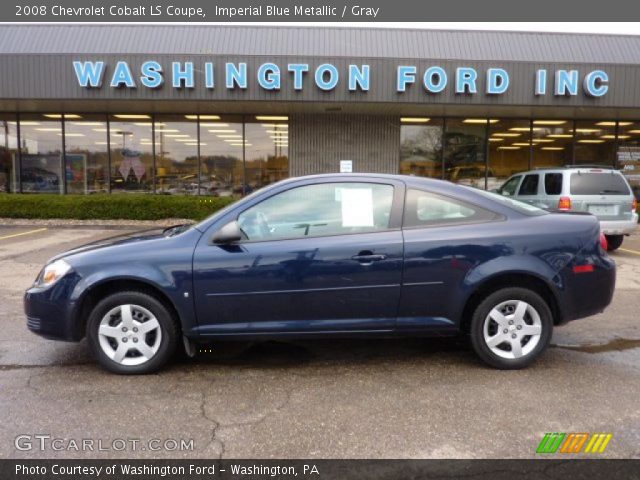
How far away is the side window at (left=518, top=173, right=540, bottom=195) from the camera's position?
10859mm

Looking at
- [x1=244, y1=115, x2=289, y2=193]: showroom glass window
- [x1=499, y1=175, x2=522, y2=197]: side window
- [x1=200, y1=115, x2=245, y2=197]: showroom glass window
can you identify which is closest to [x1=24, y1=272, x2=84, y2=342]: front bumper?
[x1=499, y1=175, x2=522, y2=197]: side window

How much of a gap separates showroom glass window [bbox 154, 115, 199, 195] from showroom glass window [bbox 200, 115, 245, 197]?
30 centimetres

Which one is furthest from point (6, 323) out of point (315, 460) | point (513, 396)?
point (513, 396)

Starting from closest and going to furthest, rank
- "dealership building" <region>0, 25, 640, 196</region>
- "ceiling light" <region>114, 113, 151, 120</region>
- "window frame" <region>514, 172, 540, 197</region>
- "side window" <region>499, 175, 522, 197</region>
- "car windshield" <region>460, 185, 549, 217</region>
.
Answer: "car windshield" <region>460, 185, 549, 217</region> < "window frame" <region>514, 172, 540, 197</region> < "side window" <region>499, 175, 522, 197</region> < "dealership building" <region>0, 25, 640, 196</region> < "ceiling light" <region>114, 113, 151, 120</region>

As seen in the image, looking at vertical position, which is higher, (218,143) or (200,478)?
(218,143)

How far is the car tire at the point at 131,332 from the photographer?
A: 4.04 metres

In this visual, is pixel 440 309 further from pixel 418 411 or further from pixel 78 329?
pixel 78 329

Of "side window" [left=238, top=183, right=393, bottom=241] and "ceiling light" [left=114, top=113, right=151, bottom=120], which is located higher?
"ceiling light" [left=114, top=113, right=151, bottom=120]

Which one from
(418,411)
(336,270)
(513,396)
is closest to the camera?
(418,411)

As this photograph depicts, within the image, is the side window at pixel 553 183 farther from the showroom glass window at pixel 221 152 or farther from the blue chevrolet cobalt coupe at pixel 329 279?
the showroom glass window at pixel 221 152

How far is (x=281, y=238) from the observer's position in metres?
4.11

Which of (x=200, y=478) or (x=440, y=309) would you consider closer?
(x=200, y=478)

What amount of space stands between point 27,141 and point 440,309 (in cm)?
1751

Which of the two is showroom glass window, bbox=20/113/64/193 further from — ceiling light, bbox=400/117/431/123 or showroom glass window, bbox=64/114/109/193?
ceiling light, bbox=400/117/431/123
